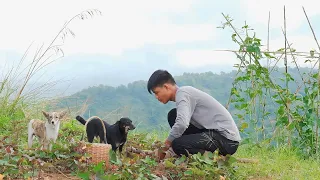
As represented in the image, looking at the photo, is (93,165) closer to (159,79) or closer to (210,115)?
(159,79)

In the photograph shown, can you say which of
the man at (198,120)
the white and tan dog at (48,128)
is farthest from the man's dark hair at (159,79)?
the white and tan dog at (48,128)

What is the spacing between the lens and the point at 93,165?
Result: 5027 mm

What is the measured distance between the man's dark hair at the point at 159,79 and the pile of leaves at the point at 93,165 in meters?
0.83

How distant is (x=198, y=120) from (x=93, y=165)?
1.31 metres

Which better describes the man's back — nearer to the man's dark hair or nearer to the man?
the man

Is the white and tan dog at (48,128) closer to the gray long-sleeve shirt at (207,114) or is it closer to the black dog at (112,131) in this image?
the black dog at (112,131)

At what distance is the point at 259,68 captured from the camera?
701cm

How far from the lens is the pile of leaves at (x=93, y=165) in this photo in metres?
4.71

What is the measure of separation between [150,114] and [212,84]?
4146 mm

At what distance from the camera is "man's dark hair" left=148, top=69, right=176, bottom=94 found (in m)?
5.50

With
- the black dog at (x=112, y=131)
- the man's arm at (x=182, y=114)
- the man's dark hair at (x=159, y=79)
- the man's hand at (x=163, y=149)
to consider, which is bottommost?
the man's hand at (x=163, y=149)

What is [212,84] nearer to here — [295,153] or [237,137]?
[295,153]

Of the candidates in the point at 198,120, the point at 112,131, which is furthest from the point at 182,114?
the point at 112,131

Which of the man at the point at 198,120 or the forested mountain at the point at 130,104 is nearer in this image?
the man at the point at 198,120
